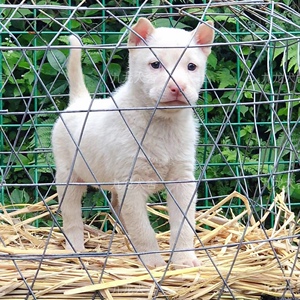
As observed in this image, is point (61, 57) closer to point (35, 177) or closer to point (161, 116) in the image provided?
point (35, 177)

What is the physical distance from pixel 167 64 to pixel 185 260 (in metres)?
0.83

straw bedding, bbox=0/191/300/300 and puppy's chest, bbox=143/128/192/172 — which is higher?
puppy's chest, bbox=143/128/192/172

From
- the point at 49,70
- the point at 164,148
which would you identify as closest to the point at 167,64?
the point at 164,148

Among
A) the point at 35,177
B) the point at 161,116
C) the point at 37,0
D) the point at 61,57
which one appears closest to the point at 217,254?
the point at 161,116

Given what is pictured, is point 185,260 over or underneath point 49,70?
over

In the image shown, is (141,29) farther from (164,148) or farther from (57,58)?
(57,58)

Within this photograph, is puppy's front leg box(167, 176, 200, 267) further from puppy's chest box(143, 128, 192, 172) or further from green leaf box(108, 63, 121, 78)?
green leaf box(108, 63, 121, 78)

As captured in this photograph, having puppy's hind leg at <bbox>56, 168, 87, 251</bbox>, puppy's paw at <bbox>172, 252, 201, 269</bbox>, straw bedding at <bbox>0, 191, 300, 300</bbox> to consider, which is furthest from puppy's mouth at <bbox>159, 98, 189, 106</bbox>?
puppy's hind leg at <bbox>56, 168, 87, 251</bbox>

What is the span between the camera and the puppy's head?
3.06 meters

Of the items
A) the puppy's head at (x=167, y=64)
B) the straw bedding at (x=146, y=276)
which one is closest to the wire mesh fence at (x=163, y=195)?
the straw bedding at (x=146, y=276)

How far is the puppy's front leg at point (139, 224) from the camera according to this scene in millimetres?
3293

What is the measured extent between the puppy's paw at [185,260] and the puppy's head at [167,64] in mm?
657

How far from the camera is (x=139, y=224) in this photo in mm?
3301

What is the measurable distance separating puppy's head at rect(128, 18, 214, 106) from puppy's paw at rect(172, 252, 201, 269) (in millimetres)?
657
